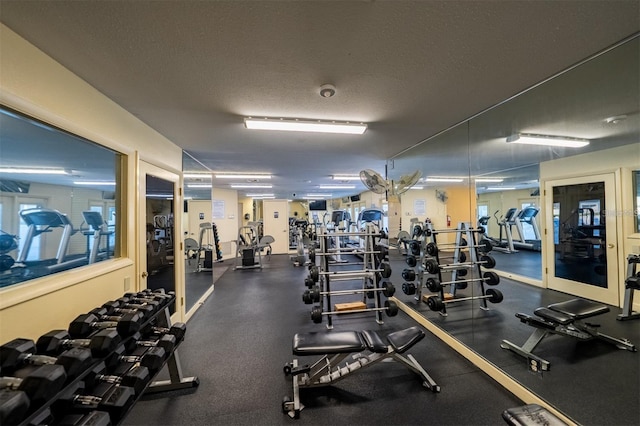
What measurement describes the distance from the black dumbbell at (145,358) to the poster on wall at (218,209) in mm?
7035

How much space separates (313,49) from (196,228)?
5.82 meters

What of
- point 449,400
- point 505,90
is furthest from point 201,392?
point 505,90

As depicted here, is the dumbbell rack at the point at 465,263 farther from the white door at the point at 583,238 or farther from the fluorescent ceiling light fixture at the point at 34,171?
the fluorescent ceiling light fixture at the point at 34,171

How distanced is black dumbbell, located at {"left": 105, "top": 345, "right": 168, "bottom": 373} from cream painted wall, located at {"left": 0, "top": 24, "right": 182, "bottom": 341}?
17.8 inches

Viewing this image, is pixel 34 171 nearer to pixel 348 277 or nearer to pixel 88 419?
pixel 88 419

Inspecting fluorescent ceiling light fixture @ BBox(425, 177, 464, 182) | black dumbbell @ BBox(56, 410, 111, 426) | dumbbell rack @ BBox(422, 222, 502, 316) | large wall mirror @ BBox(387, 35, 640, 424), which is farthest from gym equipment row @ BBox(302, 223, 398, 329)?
black dumbbell @ BBox(56, 410, 111, 426)

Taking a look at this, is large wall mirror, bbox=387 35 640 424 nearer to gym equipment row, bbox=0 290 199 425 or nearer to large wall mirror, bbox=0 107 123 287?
gym equipment row, bbox=0 290 199 425

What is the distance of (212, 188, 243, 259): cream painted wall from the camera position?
26.9ft

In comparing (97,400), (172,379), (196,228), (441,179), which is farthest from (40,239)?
(196,228)

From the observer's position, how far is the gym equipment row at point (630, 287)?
2.38 meters

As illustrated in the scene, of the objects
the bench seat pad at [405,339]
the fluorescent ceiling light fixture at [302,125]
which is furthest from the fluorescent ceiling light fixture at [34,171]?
the bench seat pad at [405,339]

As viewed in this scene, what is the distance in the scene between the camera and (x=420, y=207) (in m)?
4.60

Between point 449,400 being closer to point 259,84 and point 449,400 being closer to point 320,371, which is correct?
point 320,371

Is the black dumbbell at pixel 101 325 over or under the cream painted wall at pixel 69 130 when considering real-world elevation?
under
